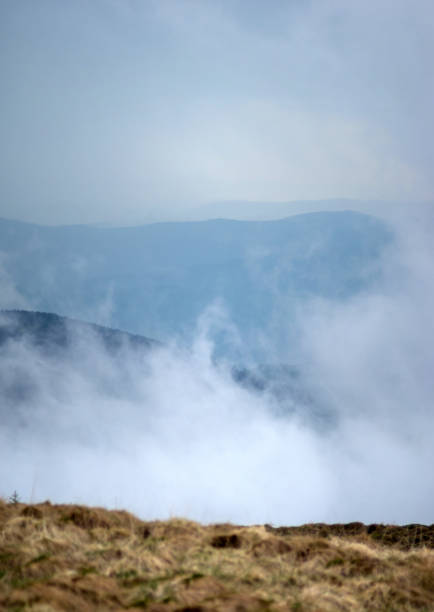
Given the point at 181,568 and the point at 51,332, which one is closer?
the point at 181,568

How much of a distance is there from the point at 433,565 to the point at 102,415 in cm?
16225

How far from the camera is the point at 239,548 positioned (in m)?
11.4

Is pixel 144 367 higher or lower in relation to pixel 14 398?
higher

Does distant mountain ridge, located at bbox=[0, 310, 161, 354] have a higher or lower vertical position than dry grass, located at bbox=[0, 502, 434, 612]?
higher

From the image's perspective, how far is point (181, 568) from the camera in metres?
9.41

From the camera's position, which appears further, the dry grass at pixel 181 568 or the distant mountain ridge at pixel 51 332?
the distant mountain ridge at pixel 51 332

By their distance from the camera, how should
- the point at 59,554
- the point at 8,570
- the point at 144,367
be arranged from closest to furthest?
the point at 8,570, the point at 59,554, the point at 144,367

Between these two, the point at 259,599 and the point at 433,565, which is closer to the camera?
the point at 259,599

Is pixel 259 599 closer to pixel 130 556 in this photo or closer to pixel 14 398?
pixel 130 556

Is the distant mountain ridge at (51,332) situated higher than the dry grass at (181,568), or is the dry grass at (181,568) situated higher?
the distant mountain ridge at (51,332)

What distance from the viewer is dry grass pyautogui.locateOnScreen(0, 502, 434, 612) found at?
768 cm

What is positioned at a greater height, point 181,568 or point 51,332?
point 51,332

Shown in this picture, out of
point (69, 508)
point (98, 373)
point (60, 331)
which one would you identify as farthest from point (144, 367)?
point (69, 508)

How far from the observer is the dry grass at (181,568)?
25.2 ft
